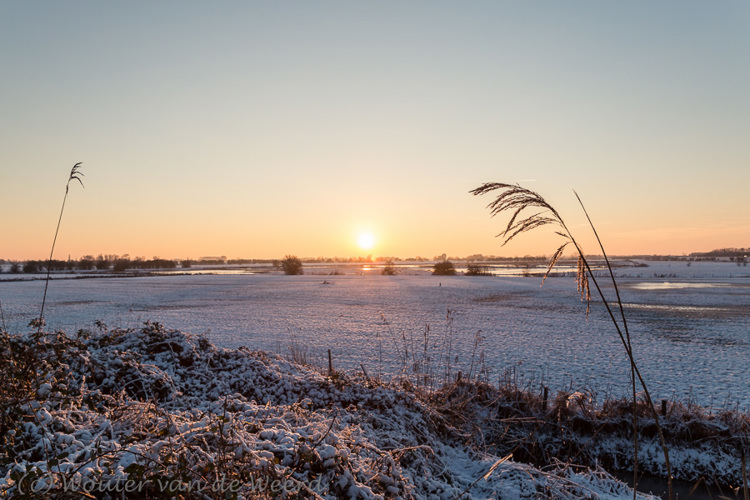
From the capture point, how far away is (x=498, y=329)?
21.3 meters

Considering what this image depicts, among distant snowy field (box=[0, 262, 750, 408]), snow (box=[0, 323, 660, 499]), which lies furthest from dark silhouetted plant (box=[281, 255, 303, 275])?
snow (box=[0, 323, 660, 499])

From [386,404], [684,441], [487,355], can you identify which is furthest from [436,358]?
[386,404]

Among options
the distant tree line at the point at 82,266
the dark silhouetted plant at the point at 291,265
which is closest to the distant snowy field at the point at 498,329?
the dark silhouetted plant at the point at 291,265

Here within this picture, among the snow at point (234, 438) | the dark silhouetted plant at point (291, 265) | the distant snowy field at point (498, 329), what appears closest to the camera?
the snow at point (234, 438)

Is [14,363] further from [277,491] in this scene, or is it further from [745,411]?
[745,411]

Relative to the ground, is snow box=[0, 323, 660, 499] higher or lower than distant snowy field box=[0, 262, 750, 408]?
higher

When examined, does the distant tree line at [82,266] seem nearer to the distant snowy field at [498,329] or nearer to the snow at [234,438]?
the distant snowy field at [498,329]

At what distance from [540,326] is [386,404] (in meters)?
18.3

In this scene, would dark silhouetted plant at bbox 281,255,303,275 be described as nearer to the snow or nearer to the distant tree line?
the distant tree line

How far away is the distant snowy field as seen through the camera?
13164 millimetres

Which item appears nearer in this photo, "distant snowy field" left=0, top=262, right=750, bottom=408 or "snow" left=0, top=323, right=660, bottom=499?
"snow" left=0, top=323, right=660, bottom=499

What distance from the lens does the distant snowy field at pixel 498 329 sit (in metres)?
13.2

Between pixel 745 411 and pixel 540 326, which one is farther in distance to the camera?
pixel 540 326

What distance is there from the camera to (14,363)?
4.89 meters
